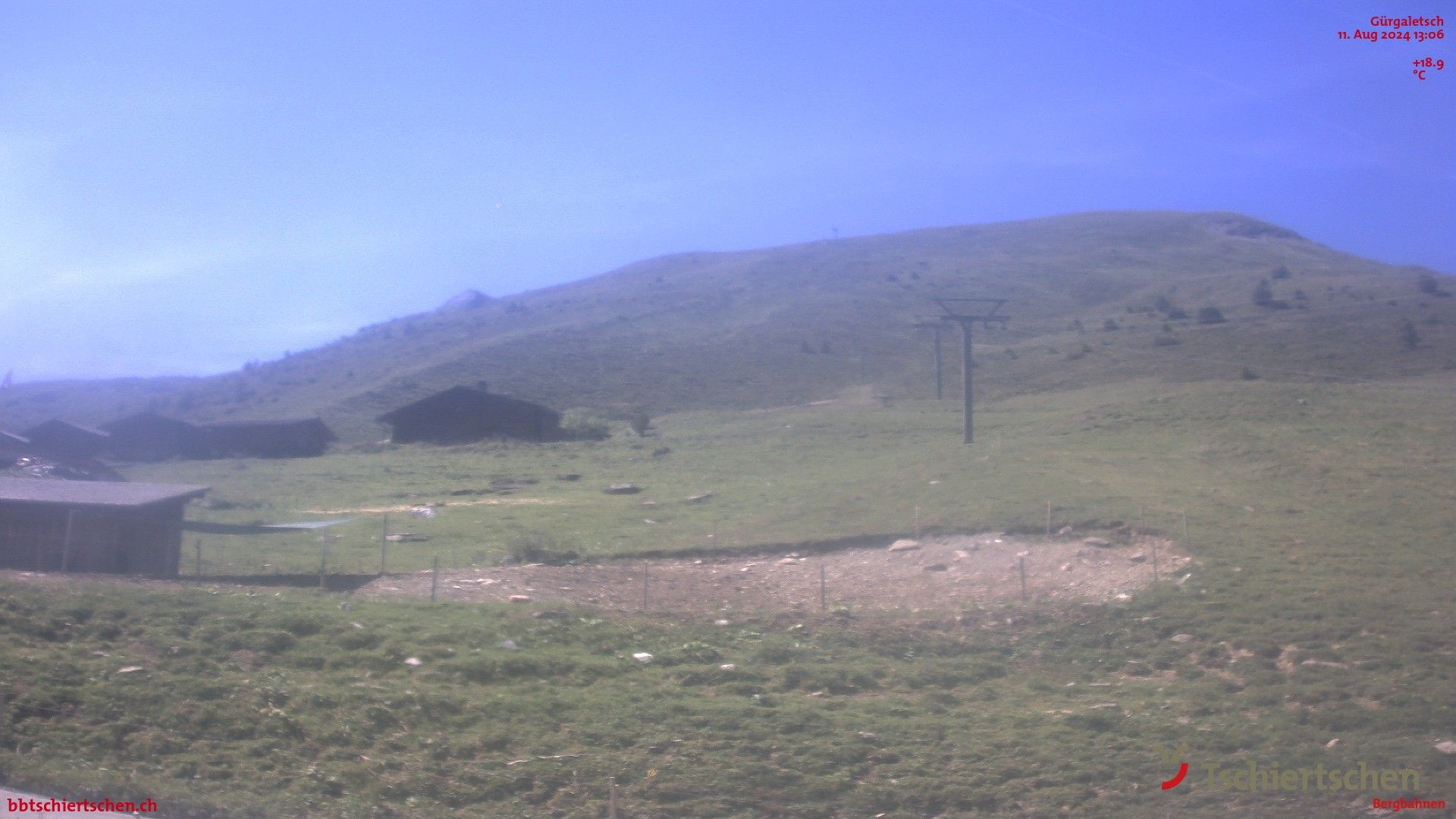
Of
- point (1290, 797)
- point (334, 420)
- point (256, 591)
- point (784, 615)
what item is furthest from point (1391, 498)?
point (334, 420)

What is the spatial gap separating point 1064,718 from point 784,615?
6.52 m

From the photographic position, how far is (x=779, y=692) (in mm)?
15211

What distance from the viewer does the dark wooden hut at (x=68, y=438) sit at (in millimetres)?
54719

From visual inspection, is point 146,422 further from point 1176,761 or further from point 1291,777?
point 1291,777

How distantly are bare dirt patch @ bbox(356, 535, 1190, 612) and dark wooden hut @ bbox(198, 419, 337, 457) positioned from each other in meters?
50.7

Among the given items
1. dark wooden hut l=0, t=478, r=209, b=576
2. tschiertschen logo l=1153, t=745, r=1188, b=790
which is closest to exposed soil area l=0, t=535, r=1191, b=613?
dark wooden hut l=0, t=478, r=209, b=576

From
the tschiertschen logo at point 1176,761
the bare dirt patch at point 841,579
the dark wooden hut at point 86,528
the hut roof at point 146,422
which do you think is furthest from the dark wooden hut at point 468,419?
the tschiertschen logo at point 1176,761

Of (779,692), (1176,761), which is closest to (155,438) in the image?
(779,692)

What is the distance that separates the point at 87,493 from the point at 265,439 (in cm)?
5166

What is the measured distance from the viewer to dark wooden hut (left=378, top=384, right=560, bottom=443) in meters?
74.4

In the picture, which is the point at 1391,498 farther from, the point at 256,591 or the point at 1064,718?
the point at 256,591

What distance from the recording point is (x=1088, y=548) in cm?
2430

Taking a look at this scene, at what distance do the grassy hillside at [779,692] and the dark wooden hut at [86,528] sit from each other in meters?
3.04

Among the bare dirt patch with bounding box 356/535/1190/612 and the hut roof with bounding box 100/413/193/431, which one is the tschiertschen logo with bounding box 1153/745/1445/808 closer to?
the bare dirt patch with bounding box 356/535/1190/612
